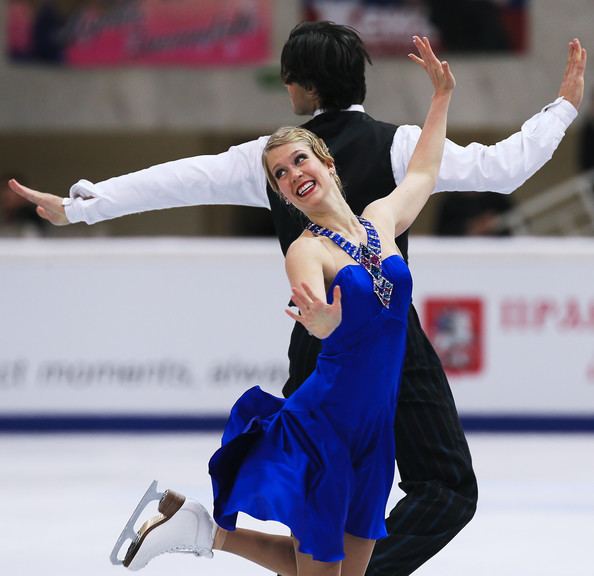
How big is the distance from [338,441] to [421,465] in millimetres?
448

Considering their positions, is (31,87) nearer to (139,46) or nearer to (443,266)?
(139,46)

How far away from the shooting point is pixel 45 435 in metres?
7.77

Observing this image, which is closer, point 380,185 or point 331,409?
point 331,409

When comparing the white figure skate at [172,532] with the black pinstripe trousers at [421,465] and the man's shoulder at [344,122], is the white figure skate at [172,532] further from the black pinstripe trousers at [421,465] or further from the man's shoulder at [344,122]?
the man's shoulder at [344,122]

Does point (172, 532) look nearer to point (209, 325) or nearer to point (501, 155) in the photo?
point (501, 155)

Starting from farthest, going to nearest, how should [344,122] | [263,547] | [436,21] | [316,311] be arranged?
[436,21] < [344,122] < [263,547] < [316,311]

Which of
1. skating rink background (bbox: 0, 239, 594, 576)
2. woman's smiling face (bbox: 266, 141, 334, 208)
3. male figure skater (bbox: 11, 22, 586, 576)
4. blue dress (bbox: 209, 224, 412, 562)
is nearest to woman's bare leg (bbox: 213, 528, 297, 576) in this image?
male figure skater (bbox: 11, 22, 586, 576)

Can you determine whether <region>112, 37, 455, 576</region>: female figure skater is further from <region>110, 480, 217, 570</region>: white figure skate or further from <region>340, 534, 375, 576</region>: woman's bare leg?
<region>110, 480, 217, 570</region>: white figure skate

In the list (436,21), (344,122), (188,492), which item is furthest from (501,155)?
(436,21)

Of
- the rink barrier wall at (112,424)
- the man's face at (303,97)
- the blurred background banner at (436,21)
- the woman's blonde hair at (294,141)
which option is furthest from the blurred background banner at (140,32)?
the woman's blonde hair at (294,141)

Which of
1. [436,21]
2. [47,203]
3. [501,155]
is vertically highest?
[436,21]

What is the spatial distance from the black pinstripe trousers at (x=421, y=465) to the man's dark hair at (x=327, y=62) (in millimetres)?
570

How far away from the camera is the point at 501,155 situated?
10.9 ft

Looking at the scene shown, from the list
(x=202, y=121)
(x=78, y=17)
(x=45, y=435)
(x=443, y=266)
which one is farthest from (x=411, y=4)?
(x=45, y=435)
